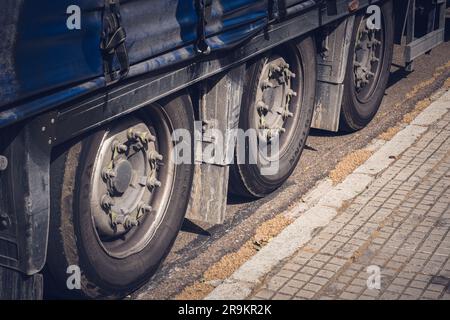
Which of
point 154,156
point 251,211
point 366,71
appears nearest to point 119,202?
point 154,156

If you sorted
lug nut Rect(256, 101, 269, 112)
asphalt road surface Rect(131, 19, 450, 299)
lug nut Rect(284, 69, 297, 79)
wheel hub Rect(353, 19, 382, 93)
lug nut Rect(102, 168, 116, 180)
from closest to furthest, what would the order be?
lug nut Rect(102, 168, 116, 180) < asphalt road surface Rect(131, 19, 450, 299) < lug nut Rect(256, 101, 269, 112) < lug nut Rect(284, 69, 297, 79) < wheel hub Rect(353, 19, 382, 93)

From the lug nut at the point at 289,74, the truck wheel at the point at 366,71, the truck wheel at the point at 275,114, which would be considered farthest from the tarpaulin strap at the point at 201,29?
the truck wheel at the point at 366,71

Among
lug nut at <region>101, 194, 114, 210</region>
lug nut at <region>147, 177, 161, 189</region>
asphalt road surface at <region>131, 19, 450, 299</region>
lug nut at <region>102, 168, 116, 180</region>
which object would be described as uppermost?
lug nut at <region>102, 168, 116, 180</region>

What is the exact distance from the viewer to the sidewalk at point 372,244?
4.99m

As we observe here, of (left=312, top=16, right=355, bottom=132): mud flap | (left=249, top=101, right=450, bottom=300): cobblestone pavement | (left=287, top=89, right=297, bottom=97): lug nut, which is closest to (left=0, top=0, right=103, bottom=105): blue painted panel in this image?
(left=249, top=101, right=450, bottom=300): cobblestone pavement

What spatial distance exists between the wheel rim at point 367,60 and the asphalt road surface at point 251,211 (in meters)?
0.41

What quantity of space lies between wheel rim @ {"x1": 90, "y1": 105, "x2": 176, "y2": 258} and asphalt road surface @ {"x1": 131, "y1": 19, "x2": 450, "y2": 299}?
380 mm

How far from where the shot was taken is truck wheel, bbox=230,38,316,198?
5.95 meters

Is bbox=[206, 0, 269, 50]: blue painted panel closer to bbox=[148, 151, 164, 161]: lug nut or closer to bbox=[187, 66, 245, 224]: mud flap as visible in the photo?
bbox=[187, 66, 245, 224]: mud flap

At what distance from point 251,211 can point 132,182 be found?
159 centimetres

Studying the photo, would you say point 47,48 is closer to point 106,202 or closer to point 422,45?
point 106,202

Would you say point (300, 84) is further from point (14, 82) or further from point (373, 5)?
point (14, 82)

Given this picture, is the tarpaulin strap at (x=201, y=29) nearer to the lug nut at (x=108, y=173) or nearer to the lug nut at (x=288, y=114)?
the lug nut at (x=108, y=173)

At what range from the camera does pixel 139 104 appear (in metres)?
4.43
